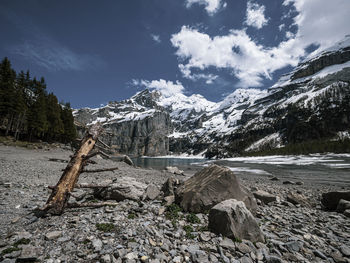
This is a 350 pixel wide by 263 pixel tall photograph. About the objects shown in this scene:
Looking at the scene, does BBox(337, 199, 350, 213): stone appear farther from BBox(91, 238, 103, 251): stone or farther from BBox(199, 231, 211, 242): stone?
BBox(91, 238, 103, 251): stone

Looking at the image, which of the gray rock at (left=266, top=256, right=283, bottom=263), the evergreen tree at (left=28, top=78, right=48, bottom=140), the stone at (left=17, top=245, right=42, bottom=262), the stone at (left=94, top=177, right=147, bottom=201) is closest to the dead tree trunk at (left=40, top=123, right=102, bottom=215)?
the stone at (left=94, top=177, right=147, bottom=201)

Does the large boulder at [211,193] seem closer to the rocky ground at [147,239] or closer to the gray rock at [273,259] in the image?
the rocky ground at [147,239]

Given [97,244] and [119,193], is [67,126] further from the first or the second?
[97,244]

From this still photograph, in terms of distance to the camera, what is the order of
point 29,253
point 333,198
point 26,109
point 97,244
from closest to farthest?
point 29,253, point 97,244, point 333,198, point 26,109

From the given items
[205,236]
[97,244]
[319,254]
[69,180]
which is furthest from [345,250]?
[69,180]

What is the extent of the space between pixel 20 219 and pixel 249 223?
8054mm

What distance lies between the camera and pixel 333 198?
32.3 ft

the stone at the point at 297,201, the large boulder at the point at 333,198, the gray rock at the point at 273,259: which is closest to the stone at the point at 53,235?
the gray rock at the point at 273,259

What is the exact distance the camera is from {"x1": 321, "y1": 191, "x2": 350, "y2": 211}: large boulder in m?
9.62

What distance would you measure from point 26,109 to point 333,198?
A: 6230 centimetres

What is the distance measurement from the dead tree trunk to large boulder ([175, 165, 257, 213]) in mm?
4759

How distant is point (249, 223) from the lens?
520cm

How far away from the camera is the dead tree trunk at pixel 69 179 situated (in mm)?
6031

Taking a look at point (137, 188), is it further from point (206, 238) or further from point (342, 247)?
point (342, 247)
